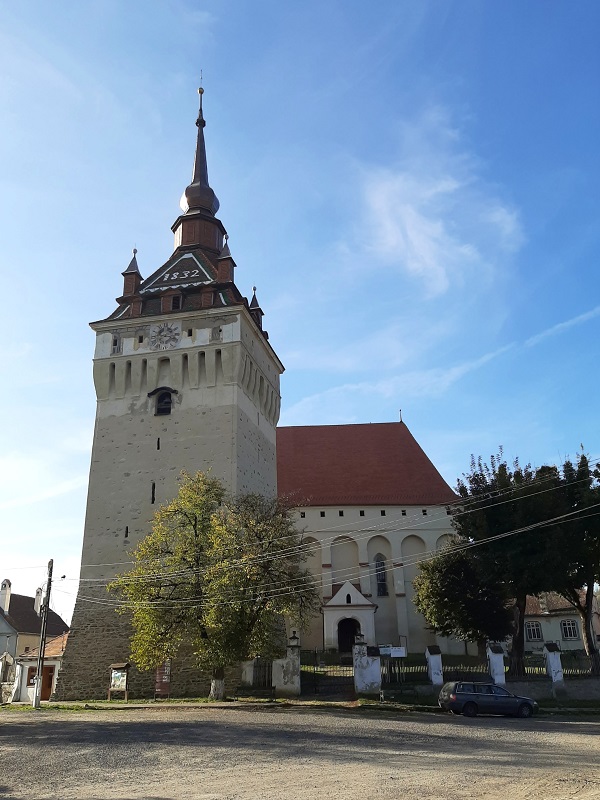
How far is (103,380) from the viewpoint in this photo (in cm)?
3419

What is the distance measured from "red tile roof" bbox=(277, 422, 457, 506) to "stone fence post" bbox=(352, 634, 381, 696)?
1900 cm

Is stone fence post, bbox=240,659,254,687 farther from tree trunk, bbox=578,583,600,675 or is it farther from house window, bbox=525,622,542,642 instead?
house window, bbox=525,622,542,642

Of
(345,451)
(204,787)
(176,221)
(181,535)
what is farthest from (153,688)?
(176,221)

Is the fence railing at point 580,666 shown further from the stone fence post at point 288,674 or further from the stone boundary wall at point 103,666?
the stone boundary wall at point 103,666

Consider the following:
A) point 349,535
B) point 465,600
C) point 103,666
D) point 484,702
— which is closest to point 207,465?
point 103,666

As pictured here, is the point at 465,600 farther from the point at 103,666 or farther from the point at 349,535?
the point at 103,666

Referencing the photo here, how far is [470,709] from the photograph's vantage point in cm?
1988

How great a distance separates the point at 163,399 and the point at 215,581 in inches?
535

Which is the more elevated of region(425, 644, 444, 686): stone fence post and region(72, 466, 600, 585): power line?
region(72, 466, 600, 585): power line

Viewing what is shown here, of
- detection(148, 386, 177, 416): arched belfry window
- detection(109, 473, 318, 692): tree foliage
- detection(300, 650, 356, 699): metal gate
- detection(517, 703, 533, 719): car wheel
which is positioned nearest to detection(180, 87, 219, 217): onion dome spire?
detection(148, 386, 177, 416): arched belfry window

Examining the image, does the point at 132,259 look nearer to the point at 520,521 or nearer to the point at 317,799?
the point at 520,521

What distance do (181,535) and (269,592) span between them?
4.70 meters

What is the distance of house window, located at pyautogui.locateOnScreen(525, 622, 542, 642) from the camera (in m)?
49.1

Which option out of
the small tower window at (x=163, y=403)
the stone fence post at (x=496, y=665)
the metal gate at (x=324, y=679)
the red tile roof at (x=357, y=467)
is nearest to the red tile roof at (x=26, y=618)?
the red tile roof at (x=357, y=467)
